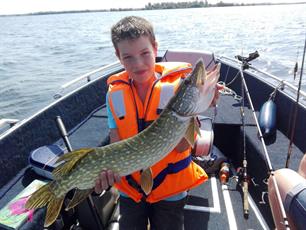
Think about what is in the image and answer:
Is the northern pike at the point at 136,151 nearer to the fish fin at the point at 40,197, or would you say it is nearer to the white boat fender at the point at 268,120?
the fish fin at the point at 40,197

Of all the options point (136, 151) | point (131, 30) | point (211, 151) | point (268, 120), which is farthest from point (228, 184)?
point (131, 30)

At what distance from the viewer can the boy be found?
92.8 inches

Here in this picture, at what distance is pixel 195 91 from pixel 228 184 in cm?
259

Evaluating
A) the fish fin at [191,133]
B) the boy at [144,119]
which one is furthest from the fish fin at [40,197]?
the fish fin at [191,133]

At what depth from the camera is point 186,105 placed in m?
2.02

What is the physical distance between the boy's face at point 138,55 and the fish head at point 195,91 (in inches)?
18.5

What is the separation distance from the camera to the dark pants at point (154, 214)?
97.3 inches

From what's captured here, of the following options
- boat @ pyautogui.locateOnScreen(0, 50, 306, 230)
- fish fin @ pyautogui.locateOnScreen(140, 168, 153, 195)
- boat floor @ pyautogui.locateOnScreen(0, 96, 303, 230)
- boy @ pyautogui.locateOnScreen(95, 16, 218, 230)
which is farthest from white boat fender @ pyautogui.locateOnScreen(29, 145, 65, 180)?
fish fin @ pyautogui.locateOnScreen(140, 168, 153, 195)

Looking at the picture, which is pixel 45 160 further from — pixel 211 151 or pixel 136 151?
pixel 211 151

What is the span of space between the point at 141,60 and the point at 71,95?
302 centimetres

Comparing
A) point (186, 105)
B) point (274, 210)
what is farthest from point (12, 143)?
point (274, 210)

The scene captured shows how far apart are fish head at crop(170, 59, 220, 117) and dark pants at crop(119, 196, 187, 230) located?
847 millimetres

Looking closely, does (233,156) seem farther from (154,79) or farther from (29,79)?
(29,79)

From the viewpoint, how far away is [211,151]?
14.3 ft
